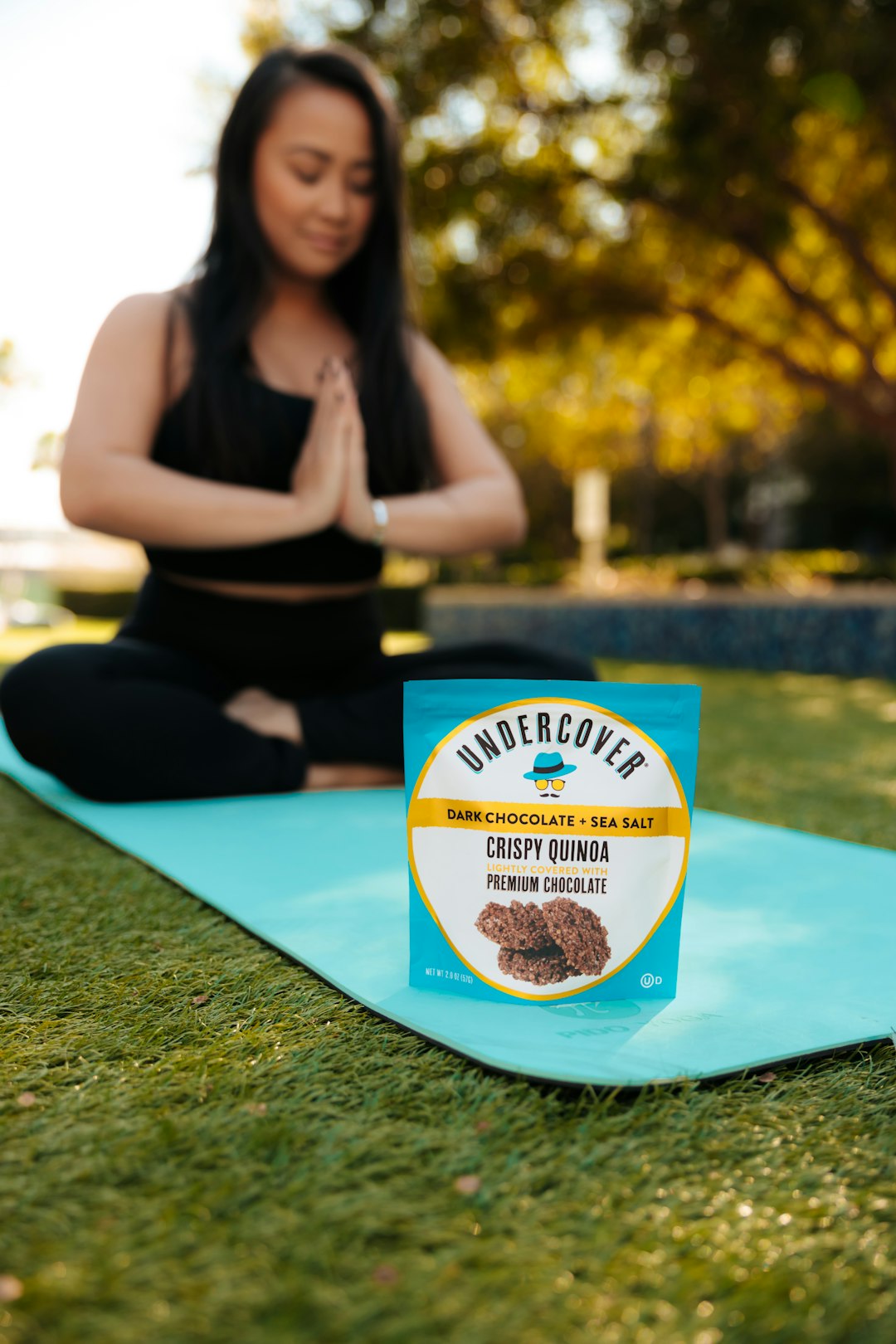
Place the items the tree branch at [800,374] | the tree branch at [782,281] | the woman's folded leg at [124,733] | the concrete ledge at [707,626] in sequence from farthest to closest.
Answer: the tree branch at [800,374], the tree branch at [782,281], the concrete ledge at [707,626], the woman's folded leg at [124,733]

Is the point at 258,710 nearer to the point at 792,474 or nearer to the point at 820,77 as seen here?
the point at 820,77

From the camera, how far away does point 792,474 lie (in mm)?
28578

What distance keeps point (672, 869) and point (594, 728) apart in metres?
0.16

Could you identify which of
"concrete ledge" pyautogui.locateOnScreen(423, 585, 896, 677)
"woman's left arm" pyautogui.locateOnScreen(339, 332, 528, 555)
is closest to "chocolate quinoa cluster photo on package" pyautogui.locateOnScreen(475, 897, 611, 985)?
"woman's left arm" pyautogui.locateOnScreen(339, 332, 528, 555)

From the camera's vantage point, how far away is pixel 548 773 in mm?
1058

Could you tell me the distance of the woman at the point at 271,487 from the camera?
2.09 m

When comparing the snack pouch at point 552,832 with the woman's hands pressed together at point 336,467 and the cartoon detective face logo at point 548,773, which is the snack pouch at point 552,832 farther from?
the woman's hands pressed together at point 336,467

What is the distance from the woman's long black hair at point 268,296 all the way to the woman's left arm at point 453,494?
0.20 feet

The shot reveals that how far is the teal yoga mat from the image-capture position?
0.98 metres

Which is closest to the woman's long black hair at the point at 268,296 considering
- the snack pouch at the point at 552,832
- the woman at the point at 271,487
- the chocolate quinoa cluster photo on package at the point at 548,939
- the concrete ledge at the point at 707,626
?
the woman at the point at 271,487

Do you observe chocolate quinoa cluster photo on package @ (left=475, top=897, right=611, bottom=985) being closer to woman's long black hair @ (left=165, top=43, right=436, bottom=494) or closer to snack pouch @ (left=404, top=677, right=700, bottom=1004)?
snack pouch @ (left=404, top=677, right=700, bottom=1004)

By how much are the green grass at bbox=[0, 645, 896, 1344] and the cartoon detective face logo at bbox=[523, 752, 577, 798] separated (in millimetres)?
279

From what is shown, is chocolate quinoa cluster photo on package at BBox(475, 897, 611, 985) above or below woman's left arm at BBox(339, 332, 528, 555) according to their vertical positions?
below

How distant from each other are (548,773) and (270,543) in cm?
130
